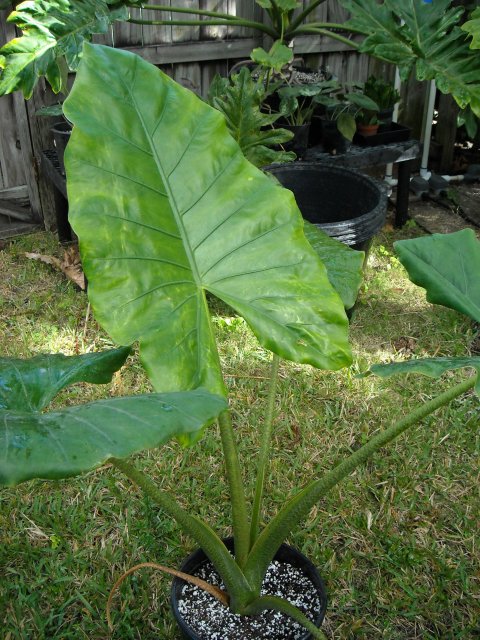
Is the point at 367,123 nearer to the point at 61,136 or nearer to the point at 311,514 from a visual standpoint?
the point at 61,136

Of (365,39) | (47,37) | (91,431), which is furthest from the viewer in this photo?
(365,39)

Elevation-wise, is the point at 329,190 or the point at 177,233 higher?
the point at 177,233

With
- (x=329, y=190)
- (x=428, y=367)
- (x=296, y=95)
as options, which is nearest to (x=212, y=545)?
(x=428, y=367)

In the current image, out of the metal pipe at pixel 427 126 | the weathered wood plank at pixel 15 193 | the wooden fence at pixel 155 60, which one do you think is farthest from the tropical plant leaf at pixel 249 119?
the metal pipe at pixel 427 126

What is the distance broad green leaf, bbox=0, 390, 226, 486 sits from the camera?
83cm

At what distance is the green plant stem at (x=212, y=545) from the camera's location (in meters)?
1.37

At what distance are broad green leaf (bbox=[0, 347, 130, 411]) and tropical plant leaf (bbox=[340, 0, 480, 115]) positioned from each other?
1831mm

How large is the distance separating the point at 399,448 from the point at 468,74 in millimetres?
1443

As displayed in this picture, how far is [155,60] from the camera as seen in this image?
11.5 feet

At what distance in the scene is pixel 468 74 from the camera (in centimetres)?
273

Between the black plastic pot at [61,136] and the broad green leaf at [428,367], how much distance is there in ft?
6.88

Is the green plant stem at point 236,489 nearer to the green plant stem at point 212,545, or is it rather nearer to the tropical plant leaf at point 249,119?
the green plant stem at point 212,545

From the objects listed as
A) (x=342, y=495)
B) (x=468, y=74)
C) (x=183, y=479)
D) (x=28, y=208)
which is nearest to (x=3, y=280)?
(x=28, y=208)

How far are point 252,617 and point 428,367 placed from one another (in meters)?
0.73
